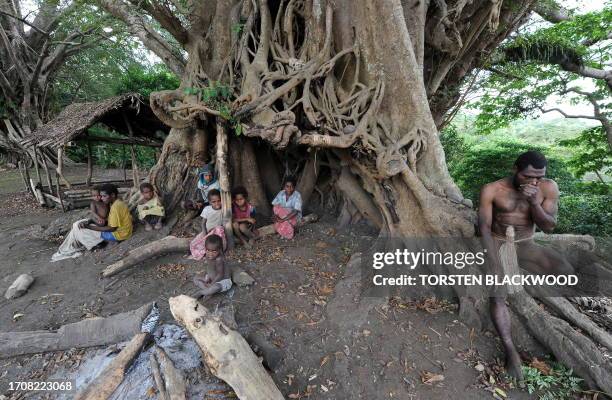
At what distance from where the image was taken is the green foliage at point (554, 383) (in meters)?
2.17

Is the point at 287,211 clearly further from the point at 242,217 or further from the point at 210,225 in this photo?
the point at 210,225

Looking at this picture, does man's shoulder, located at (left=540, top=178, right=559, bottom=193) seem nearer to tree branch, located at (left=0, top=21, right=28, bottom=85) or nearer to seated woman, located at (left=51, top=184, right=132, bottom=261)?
seated woman, located at (left=51, top=184, right=132, bottom=261)

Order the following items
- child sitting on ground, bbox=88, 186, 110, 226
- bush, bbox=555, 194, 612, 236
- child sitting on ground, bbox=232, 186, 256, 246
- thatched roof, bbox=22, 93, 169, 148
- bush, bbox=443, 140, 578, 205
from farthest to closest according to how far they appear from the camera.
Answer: bush, bbox=443, 140, 578, 205 < bush, bbox=555, 194, 612, 236 < thatched roof, bbox=22, 93, 169, 148 < child sitting on ground, bbox=88, 186, 110, 226 < child sitting on ground, bbox=232, 186, 256, 246

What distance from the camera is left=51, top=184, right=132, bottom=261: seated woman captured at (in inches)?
189

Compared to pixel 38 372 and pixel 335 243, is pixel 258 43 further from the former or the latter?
pixel 38 372

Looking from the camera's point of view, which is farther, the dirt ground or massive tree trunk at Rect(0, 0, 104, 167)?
massive tree trunk at Rect(0, 0, 104, 167)

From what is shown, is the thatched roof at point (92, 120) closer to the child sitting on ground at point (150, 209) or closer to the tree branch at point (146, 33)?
the tree branch at point (146, 33)

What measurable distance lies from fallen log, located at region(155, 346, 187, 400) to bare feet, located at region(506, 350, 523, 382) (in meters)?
2.65

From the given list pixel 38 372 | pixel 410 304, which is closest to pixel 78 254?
pixel 38 372

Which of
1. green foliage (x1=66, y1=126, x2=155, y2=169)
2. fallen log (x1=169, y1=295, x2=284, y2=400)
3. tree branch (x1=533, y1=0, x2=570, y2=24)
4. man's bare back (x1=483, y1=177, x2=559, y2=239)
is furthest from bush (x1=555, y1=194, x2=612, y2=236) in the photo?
green foliage (x1=66, y1=126, x2=155, y2=169)

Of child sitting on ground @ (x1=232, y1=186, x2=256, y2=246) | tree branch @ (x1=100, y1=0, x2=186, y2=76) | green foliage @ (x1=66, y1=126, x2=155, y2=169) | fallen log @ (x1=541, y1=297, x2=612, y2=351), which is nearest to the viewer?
fallen log @ (x1=541, y1=297, x2=612, y2=351)

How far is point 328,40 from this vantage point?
4180mm

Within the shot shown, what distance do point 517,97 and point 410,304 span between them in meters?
9.26

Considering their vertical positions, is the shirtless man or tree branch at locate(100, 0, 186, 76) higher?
tree branch at locate(100, 0, 186, 76)
